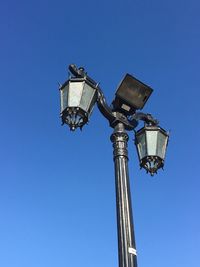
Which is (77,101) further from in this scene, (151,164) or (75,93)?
(151,164)

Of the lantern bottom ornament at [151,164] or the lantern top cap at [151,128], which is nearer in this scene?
the lantern bottom ornament at [151,164]

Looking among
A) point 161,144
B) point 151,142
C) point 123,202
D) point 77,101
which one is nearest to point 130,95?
point 151,142

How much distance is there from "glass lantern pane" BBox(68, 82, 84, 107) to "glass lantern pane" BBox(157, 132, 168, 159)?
1432 millimetres

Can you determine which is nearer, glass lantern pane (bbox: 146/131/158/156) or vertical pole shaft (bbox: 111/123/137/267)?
vertical pole shaft (bbox: 111/123/137/267)

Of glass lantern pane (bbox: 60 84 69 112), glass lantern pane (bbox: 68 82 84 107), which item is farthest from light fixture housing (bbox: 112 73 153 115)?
glass lantern pane (bbox: 60 84 69 112)

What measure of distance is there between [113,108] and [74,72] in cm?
Answer: 80

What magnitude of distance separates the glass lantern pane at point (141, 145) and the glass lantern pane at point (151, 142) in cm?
8

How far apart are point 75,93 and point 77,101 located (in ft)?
0.51

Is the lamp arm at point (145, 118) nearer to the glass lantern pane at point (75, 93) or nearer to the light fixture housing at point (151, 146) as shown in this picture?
the light fixture housing at point (151, 146)

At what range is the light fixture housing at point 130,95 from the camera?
6164mm

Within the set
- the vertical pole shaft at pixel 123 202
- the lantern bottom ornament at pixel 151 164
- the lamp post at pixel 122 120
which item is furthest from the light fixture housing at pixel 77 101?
the lantern bottom ornament at pixel 151 164

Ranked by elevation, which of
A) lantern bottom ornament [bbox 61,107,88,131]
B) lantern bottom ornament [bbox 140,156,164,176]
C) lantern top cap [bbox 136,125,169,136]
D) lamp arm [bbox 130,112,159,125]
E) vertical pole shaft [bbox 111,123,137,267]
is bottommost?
vertical pole shaft [bbox 111,123,137,267]

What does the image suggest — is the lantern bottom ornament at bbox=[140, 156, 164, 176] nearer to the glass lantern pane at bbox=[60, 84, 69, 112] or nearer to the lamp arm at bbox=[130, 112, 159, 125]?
the lamp arm at bbox=[130, 112, 159, 125]

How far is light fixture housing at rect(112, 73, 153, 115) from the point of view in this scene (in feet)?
20.2
